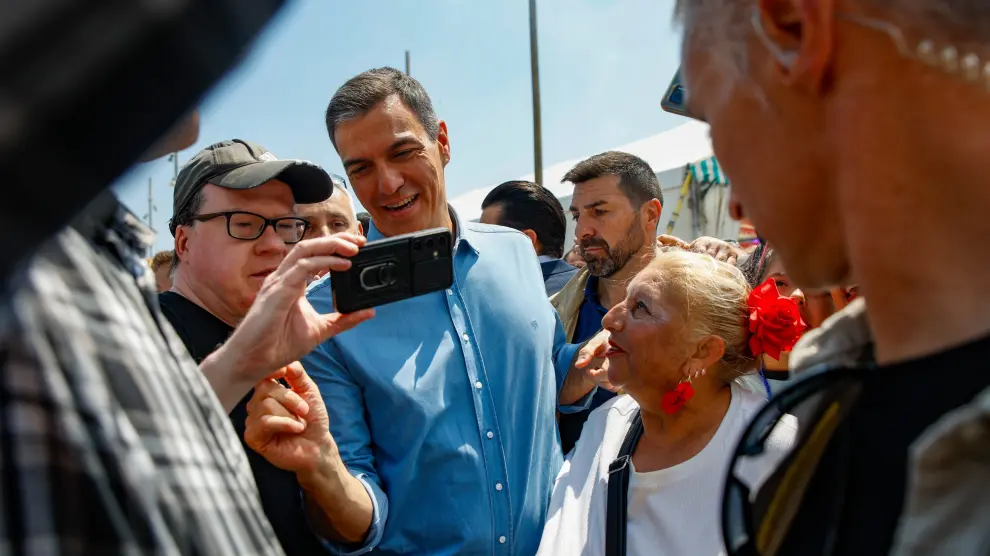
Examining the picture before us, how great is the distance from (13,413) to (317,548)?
4.91 ft

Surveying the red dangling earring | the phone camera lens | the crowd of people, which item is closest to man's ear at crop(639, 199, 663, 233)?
the crowd of people

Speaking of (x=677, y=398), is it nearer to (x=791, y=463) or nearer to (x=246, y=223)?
(x=791, y=463)

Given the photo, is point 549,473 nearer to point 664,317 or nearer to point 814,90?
point 664,317

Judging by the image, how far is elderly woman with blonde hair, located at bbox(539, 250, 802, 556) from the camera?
2.23 metres

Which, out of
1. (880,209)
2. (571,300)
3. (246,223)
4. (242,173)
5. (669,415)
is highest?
(880,209)

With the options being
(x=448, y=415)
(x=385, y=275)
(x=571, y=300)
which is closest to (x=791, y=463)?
(x=385, y=275)

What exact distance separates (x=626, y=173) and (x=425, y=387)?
2687 millimetres

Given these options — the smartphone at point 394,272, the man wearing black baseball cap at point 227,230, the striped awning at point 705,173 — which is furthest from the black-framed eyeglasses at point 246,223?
the striped awning at point 705,173

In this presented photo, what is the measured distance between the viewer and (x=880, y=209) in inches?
31.6

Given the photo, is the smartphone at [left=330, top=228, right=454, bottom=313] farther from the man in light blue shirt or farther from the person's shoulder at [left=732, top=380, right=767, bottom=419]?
the person's shoulder at [left=732, top=380, right=767, bottom=419]

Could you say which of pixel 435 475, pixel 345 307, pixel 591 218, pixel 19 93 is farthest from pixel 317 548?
pixel 591 218

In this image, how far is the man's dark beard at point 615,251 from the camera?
13.3 feet

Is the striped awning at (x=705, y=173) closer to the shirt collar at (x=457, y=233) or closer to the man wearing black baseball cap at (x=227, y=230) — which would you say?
the shirt collar at (x=457, y=233)

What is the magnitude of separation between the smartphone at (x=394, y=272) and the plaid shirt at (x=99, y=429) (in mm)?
1015
